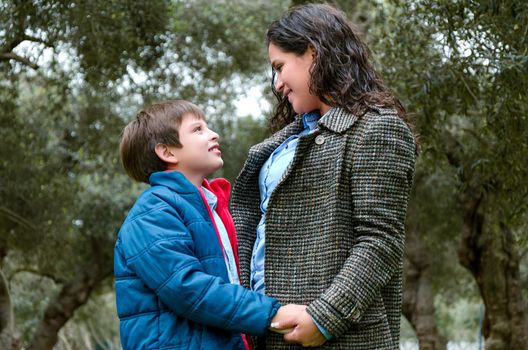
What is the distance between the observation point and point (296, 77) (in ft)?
9.84

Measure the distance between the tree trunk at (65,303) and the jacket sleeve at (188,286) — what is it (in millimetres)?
16356

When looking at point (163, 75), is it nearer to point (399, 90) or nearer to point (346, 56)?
point (399, 90)

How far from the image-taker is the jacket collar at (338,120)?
112 inches

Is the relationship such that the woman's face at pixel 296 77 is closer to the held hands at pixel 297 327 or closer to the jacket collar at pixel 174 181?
the jacket collar at pixel 174 181

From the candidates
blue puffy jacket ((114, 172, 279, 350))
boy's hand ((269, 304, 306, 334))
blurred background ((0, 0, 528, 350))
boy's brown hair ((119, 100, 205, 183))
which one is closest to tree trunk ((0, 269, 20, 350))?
blurred background ((0, 0, 528, 350))

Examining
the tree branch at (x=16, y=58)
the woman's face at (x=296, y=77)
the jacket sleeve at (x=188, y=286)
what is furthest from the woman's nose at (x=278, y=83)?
the tree branch at (x=16, y=58)

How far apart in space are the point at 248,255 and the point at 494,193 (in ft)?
25.6

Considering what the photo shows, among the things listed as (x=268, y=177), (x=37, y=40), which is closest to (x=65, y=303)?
(x=37, y=40)

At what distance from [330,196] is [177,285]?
58cm

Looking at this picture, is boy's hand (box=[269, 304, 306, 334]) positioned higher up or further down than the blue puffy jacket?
further down

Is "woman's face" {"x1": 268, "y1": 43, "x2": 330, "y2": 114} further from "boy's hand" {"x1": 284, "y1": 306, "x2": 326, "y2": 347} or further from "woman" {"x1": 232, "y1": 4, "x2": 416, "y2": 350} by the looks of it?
"boy's hand" {"x1": 284, "y1": 306, "x2": 326, "y2": 347}

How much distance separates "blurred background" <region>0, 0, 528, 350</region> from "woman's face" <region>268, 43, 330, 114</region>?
4.06 metres

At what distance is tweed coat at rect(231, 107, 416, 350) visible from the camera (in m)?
2.66

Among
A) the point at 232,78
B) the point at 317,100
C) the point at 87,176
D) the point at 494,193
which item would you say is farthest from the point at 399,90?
the point at 87,176
